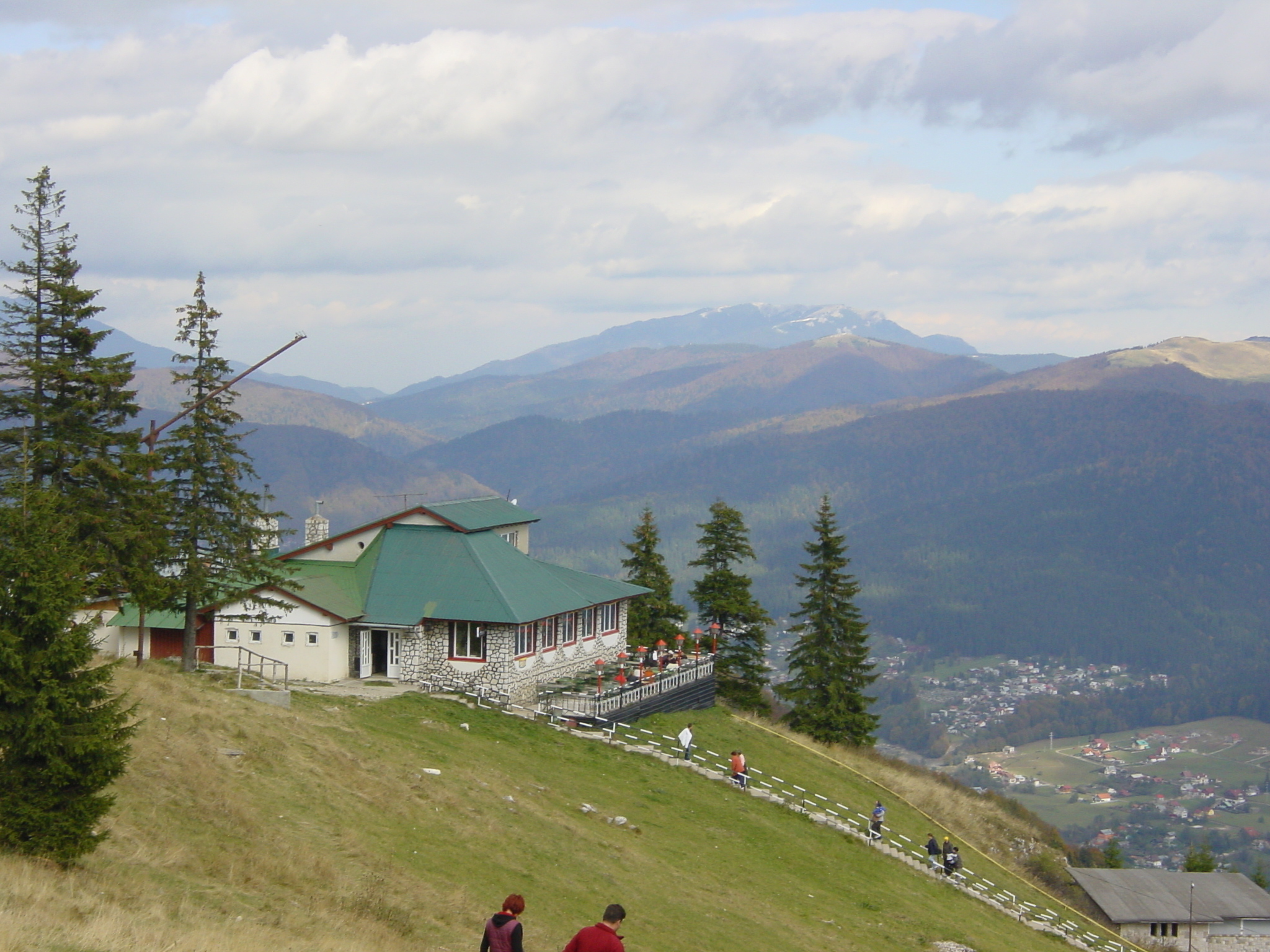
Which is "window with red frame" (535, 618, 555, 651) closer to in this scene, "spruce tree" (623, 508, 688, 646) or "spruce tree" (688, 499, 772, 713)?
"spruce tree" (623, 508, 688, 646)

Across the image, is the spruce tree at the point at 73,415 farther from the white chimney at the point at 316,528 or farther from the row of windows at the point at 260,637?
the white chimney at the point at 316,528

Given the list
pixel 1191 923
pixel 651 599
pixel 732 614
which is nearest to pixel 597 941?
pixel 1191 923

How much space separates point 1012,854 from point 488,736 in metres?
22.3

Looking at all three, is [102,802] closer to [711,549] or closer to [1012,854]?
[1012,854]

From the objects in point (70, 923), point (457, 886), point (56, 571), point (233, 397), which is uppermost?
point (233, 397)

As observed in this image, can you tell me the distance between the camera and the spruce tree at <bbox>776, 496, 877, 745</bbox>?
52.9 meters

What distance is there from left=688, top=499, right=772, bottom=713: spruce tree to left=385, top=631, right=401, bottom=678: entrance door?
63.8 feet

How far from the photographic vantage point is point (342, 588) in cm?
4162

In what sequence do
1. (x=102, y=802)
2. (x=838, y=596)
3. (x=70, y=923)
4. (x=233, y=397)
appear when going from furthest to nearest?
(x=838, y=596) → (x=233, y=397) → (x=102, y=802) → (x=70, y=923)

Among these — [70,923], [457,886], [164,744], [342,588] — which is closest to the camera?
[70,923]

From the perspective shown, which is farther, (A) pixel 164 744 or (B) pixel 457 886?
(A) pixel 164 744

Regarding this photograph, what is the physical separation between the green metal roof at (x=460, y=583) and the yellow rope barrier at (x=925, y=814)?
853 centimetres

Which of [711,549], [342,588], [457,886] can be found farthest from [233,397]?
[711,549]

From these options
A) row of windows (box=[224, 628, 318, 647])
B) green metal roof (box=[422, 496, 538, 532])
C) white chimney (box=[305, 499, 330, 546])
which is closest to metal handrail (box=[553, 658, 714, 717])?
green metal roof (box=[422, 496, 538, 532])
